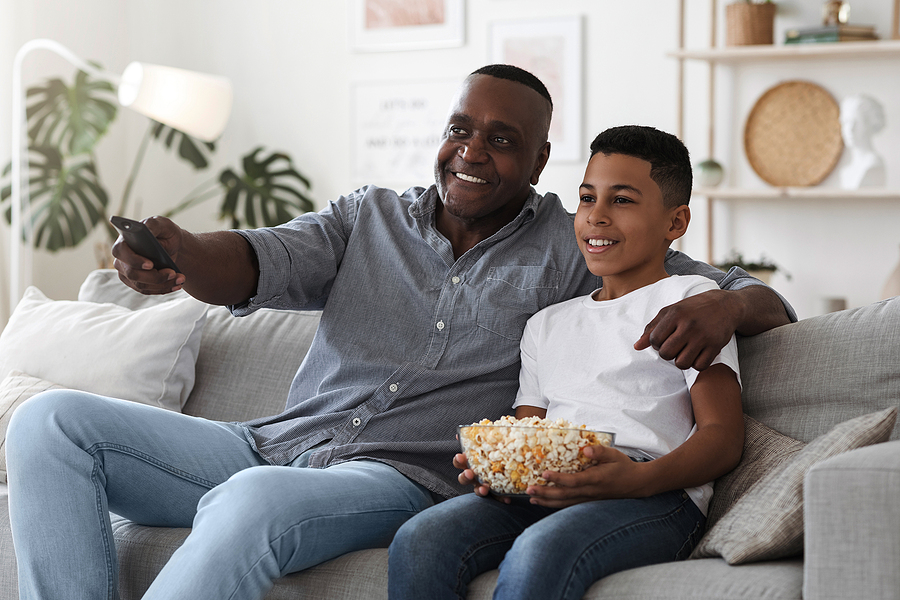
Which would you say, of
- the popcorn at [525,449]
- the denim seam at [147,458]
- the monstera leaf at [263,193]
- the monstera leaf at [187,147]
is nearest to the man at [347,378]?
the denim seam at [147,458]

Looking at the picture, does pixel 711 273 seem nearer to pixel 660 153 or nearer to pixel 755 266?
pixel 660 153

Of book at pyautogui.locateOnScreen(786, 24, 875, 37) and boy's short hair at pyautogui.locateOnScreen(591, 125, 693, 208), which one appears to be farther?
book at pyautogui.locateOnScreen(786, 24, 875, 37)

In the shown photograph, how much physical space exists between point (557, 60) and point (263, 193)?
1271 mm

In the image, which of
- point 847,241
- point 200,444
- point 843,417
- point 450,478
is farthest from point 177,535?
point 847,241

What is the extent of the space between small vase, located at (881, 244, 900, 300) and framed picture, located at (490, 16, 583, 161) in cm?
119

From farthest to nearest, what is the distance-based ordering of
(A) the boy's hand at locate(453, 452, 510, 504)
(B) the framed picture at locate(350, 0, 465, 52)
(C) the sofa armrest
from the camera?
(B) the framed picture at locate(350, 0, 465, 52)
(A) the boy's hand at locate(453, 452, 510, 504)
(C) the sofa armrest

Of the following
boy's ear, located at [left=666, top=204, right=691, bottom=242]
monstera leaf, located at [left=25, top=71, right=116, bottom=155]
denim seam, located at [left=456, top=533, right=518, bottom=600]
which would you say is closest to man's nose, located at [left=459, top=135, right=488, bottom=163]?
boy's ear, located at [left=666, top=204, right=691, bottom=242]

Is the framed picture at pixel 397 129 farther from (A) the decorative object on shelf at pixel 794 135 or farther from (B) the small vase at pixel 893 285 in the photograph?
(B) the small vase at pixel 893 285

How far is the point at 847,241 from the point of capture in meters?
3.28

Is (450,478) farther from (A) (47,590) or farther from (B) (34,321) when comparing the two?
(B) (34,321)

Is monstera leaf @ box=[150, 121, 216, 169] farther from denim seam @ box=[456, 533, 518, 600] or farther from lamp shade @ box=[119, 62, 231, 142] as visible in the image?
denim seam @ box=[456, 533, 518, 600]

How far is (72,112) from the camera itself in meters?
3.42

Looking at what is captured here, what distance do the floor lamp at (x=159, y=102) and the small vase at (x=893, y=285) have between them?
2247mm

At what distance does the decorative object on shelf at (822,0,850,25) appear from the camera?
3.09 metres
